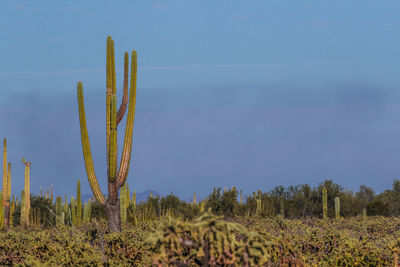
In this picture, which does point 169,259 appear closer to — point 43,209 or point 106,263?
point 106,263

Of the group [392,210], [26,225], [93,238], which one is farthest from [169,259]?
[392,210]

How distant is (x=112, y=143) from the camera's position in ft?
41.1

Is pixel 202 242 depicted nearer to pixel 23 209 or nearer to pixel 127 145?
pixel 127 145

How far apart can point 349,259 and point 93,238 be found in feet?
21.0

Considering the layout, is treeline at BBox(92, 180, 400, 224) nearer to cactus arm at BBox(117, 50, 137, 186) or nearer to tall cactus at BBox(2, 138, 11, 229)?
tall cactus at BBox(2, 138, 11, 229)

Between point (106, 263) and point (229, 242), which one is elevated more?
point (229, 242)

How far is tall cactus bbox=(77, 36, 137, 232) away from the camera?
41.3 feet

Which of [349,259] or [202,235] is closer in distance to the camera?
[202,235]

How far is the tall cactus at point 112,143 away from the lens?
41.3 ft

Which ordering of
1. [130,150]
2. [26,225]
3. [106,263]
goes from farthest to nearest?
[26,225], [130,150], [106,263]

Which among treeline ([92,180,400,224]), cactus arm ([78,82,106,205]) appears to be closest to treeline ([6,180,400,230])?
treeline ([92,180,400,224])

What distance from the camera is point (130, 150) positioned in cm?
1313

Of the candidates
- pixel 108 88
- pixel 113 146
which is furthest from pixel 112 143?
pixel 108 88

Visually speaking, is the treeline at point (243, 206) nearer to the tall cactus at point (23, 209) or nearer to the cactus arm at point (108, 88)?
the tall cactus at point (23, 209)
